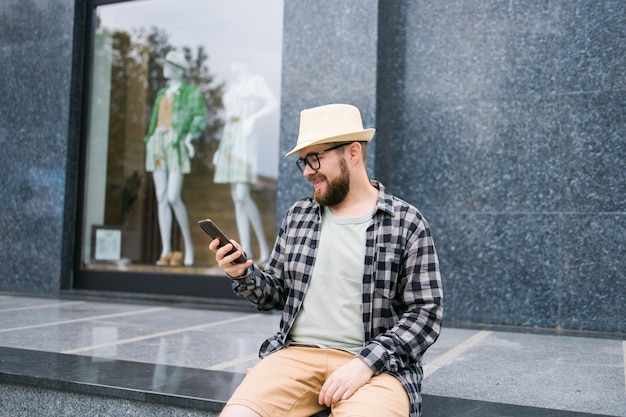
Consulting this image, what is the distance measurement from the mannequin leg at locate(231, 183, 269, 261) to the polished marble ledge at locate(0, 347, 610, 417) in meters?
3.98

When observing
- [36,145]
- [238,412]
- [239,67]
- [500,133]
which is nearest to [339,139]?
[238,412]

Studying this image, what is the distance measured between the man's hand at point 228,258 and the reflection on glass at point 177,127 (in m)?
5.21

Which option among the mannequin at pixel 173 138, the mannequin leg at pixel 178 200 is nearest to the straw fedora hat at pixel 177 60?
the mannequin at pixel 173 138

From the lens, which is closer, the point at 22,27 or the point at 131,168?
the point at 22,27

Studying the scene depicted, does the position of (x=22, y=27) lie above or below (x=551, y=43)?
above

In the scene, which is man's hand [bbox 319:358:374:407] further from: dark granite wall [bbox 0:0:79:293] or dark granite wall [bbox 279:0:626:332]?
dark granite wall [bbox 0:0:79:293]

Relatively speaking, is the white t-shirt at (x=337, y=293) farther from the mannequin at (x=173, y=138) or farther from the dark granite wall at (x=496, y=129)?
the mannequin at (x=173, y=138)

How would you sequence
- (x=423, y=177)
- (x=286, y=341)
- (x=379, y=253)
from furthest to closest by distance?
(x=423, y=177)
(x=286, y=341)
(x=379, y=253)

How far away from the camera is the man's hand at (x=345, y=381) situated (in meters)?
2.39

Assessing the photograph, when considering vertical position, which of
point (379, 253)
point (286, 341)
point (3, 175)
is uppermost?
point (3, 175)

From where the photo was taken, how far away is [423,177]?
6129 mm

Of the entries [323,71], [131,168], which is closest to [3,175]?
[131,168]

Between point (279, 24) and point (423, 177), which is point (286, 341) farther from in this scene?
point (279, 24)

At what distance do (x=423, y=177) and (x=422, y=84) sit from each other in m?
0.83
